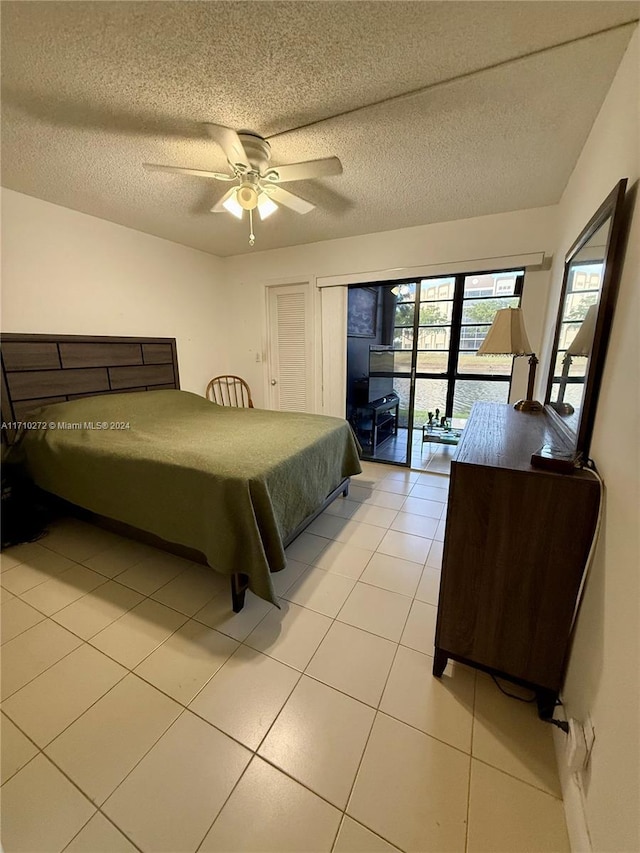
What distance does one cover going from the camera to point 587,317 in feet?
4.22

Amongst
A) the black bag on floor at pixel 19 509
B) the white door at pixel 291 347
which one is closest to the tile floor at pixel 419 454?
the white door at pixel 291 347

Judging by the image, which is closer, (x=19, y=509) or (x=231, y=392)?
(x=19, y=509)

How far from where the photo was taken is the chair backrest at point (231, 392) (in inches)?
164

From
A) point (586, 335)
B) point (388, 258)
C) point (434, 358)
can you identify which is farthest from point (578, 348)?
point (434, 358)

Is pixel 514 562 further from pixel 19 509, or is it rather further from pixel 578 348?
pixel 19 509

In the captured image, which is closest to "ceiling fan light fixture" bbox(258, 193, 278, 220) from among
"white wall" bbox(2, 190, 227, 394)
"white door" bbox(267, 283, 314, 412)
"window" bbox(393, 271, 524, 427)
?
"white door" bbox(267, 283, 314, 412)

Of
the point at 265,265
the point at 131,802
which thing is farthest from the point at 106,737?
the point at 265,265

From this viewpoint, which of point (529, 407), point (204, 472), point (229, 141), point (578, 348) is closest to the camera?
point (578, 348)

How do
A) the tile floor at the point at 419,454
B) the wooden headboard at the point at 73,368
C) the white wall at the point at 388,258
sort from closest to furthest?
the wooden headboard at the point at 73,368 → the white wall at the point at 388,258 → the tile floor at the point at 419,454

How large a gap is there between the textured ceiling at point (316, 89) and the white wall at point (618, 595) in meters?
0.33

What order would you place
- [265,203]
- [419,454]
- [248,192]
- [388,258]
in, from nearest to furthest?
1. [248,192]
2. [265,203]
3. [388,258]
4. [419,454]

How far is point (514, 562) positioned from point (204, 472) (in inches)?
54.0

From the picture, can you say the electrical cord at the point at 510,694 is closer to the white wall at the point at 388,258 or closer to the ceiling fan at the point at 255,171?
the white wall at the point at 388,258

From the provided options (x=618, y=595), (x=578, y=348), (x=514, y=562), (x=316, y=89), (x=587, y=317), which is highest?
(x=316, y=89)
